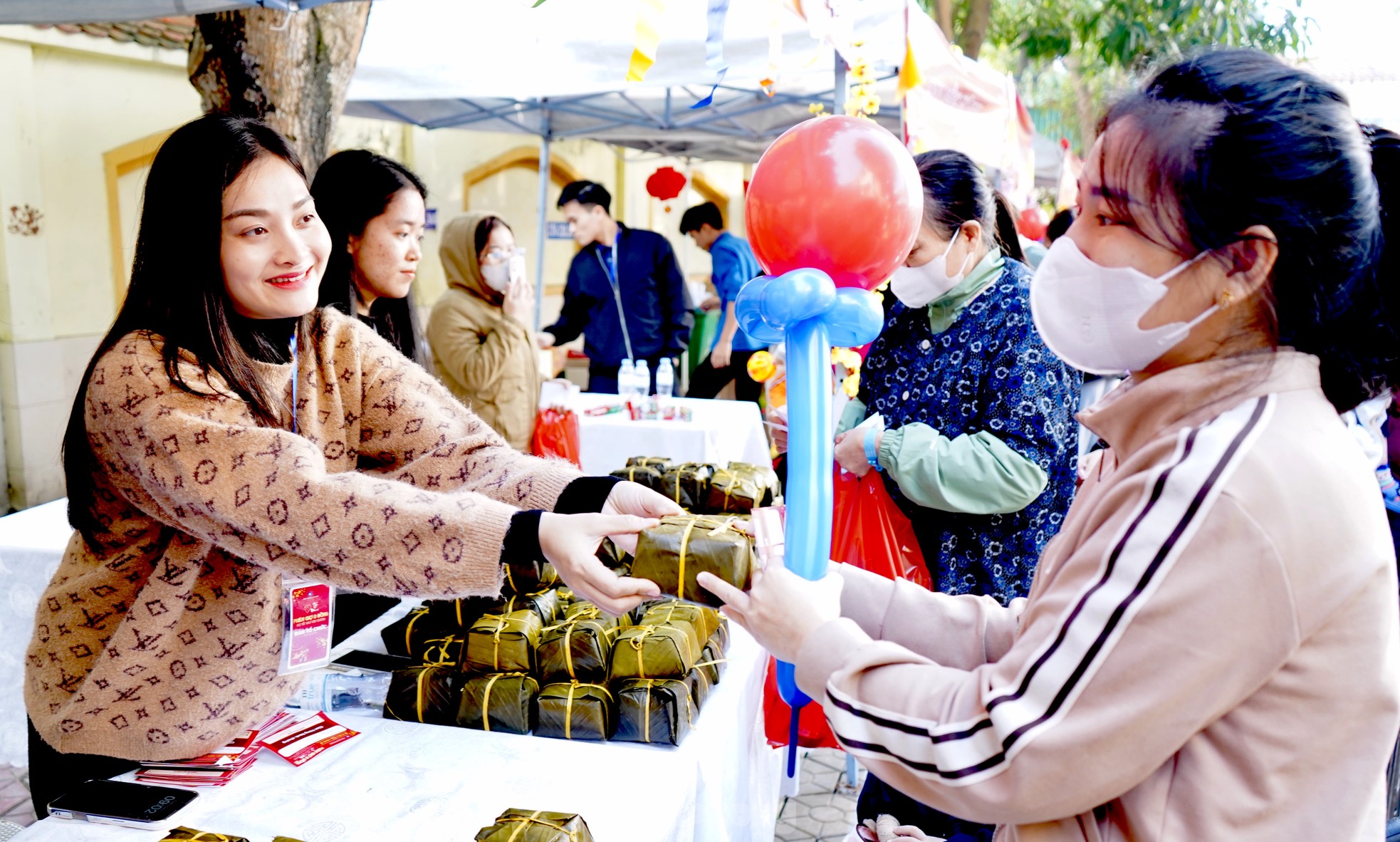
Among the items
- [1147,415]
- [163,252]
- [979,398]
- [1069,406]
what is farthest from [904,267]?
[163,252]

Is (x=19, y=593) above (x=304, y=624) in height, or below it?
below

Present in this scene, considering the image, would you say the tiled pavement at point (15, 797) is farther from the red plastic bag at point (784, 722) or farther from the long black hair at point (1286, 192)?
the long black hair at point (1286, 192)

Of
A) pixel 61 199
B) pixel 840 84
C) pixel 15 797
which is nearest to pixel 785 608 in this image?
pixel 15 797

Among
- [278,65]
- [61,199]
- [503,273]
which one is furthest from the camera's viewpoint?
[61,199]

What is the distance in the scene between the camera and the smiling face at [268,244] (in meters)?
1.44

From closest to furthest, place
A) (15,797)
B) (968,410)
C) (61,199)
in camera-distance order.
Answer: (968,410), (15,797), (61,199)

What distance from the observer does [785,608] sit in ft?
3.62

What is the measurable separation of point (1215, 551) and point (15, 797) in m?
3.70

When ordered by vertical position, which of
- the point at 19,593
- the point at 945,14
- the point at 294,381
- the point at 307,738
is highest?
the point at 945,14

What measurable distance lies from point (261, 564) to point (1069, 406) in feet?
5.84

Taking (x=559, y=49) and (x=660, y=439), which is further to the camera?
(x=559, y=49)

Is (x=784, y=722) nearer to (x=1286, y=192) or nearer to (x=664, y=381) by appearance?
(x=1286, y=192)

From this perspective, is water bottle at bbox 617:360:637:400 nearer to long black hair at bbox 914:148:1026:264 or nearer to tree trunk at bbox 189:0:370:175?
tree trunk at bbox 189:0:370:175

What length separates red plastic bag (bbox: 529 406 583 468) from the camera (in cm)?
410
